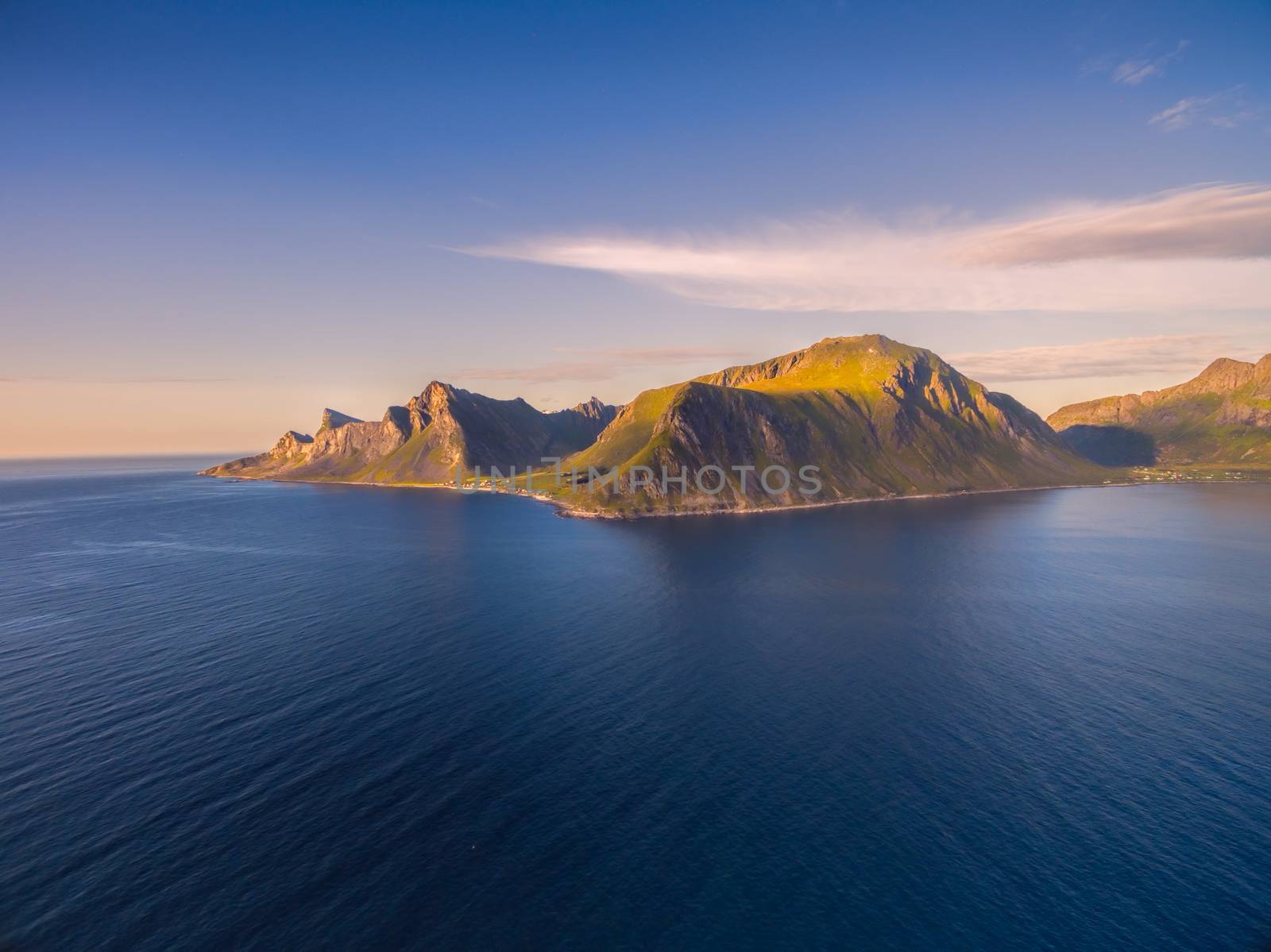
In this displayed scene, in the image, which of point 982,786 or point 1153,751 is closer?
point 982,786

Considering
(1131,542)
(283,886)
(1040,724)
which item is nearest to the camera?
(283,886)

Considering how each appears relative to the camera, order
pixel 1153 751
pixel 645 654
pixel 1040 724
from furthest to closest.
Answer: pixel 645 654, pixel 1040 724, pixel 1153 751

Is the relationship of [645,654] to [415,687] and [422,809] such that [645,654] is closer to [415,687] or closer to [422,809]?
[415,687]

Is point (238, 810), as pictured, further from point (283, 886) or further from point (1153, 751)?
point (1153, 751)

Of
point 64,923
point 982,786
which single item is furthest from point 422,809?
point 982,786

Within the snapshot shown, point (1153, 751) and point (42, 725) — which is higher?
point (42, 725)

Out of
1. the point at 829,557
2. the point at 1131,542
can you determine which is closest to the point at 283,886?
the point at 829,557
